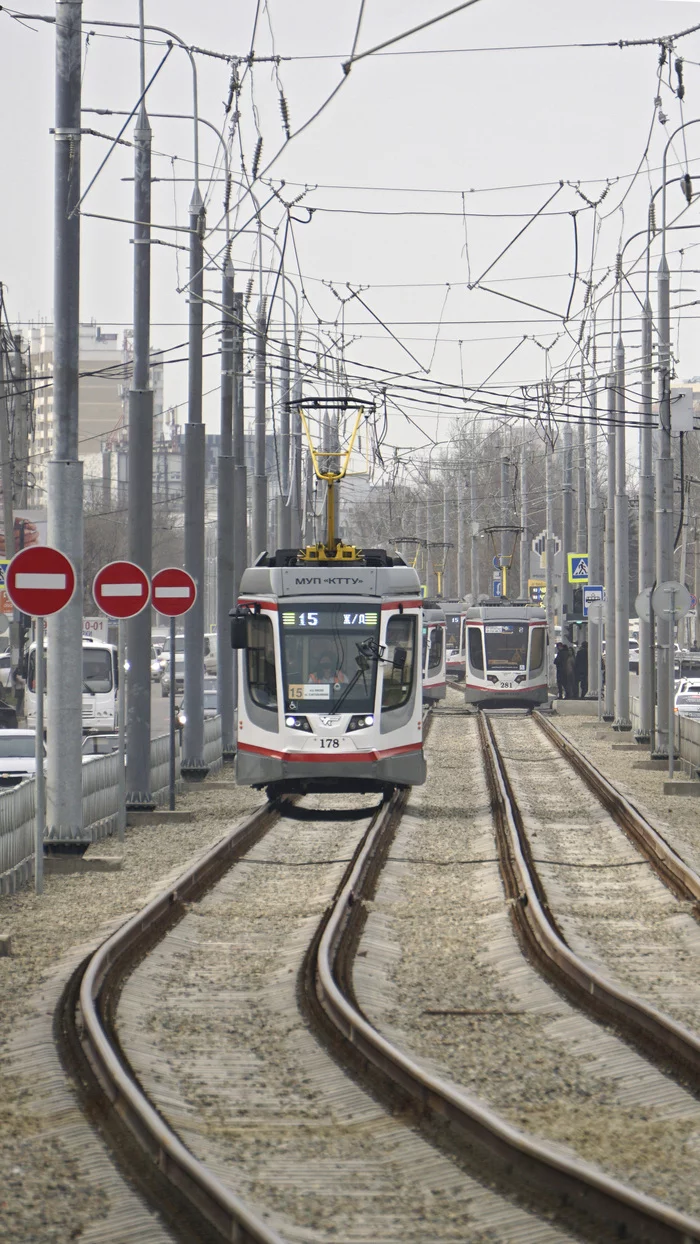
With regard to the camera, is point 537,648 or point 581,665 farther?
point 581,665

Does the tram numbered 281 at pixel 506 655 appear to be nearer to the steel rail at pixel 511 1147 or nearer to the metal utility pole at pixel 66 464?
the metal utility pole at pixel 66 464

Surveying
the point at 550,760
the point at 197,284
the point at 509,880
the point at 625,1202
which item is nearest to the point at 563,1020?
the point at 625,1202

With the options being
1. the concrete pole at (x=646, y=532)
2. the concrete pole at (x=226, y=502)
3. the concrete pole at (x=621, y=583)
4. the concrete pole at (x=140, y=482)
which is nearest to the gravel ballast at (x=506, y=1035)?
the concrete pole at (x=140, y=482)

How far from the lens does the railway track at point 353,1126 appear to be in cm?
595

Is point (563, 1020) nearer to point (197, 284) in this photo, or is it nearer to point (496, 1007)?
point (496, 1007)

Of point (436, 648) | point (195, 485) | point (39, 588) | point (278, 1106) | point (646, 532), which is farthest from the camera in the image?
point (436, 648)

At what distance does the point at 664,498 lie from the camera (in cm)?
2792

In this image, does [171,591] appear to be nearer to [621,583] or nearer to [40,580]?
[40,580]

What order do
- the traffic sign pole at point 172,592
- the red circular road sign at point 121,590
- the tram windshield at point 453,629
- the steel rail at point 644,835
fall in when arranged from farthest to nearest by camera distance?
the tram windshield at point 453,629
the traffic sign pole at point 172,592
the red circular road sign at point 121,590
the steel rail at point 644,835

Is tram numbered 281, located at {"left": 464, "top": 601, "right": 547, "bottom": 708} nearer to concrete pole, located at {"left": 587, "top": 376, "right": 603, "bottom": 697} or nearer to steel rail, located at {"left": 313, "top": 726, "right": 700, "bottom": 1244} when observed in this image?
concrete pole, located at {"left": 587, "top": 376, "right": 603, "bottom": 697}

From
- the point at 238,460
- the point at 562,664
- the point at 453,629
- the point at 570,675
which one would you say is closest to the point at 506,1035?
the point at 238,460

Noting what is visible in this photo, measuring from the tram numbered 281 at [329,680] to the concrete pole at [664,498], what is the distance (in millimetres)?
7754

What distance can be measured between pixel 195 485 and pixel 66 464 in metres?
7.74

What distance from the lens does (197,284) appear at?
23297 mm
